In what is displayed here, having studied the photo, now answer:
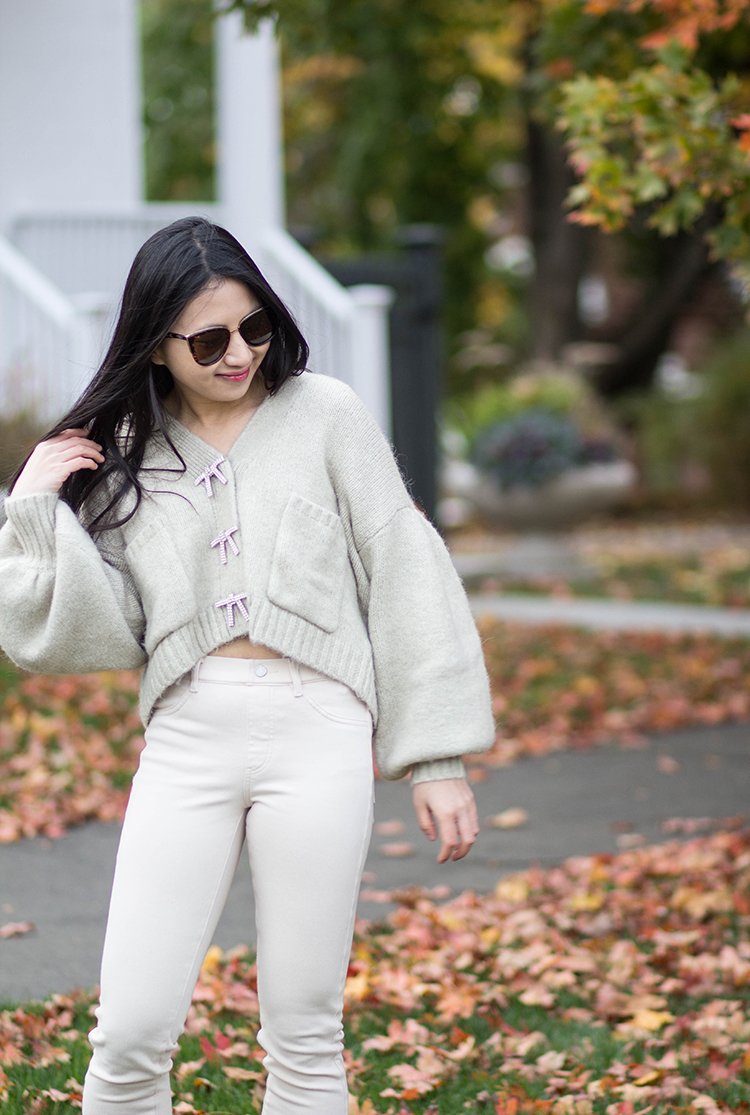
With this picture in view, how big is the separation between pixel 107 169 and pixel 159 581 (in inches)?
340

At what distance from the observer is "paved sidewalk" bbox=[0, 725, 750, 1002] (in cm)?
441

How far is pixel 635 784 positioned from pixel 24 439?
3.43 meters

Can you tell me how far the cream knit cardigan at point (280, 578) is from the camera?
255 cm

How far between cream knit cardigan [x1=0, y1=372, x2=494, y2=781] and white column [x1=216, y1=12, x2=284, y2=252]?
322 inches

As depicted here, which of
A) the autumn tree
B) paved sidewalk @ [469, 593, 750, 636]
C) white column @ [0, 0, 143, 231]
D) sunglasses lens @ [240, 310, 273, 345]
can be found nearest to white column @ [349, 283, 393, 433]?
the autumn tree

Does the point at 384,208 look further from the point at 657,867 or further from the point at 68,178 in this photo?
the point at 657,867

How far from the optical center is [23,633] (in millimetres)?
2596

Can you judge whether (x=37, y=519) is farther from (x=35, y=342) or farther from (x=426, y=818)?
(x=35, y=342)

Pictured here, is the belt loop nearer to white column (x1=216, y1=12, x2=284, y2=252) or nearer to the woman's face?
the woman's face

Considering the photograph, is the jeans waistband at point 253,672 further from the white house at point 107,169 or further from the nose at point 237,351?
the white house at point 107,169

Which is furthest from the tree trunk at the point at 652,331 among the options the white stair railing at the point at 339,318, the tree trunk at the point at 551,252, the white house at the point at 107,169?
the white stair railing at the point at 339,318

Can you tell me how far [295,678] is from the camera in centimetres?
253

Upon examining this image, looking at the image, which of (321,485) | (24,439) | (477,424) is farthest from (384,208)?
(321,485)

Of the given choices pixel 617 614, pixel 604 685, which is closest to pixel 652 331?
pixel 617 614
